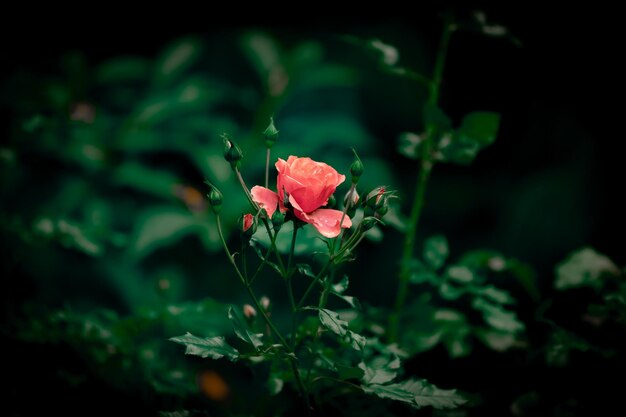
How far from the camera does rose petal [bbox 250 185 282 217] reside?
0.77 m

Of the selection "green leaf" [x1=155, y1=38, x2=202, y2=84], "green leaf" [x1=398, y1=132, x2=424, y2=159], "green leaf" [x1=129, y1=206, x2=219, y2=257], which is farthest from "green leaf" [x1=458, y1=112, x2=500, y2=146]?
"green leaf" [x1=155, y1=38, x2=202, y2=84]

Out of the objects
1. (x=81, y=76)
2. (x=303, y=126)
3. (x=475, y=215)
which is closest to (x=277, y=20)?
(x=303, y=126)

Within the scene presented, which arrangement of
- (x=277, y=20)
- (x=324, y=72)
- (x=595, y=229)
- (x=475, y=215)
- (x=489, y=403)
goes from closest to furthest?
(x=489, y=403), (x=595, y=229), (x=475, y=215), (x=324, y=72), (x=277, y=20)

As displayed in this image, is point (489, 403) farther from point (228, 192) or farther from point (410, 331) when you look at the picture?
point (228, 192)

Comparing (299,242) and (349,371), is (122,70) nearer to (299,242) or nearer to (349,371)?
(299,242)

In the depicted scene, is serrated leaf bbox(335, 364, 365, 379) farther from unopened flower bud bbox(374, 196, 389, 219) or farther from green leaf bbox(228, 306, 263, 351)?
unopened flower bud bbox(374, 196, 389, 219)

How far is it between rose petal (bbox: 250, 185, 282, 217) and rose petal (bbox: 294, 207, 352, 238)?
0.04 meters

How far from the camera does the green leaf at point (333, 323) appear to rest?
75cm

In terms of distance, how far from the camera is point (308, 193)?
75 centimetres

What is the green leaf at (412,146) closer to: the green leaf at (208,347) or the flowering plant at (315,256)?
the flowering plant at (315,256)

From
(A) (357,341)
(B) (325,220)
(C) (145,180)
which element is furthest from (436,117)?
(C) (145,180)

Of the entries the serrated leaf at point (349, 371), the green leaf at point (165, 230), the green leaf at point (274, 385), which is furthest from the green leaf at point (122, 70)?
the serrated leaf at point (349, 371)

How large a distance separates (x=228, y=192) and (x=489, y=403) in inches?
52.6

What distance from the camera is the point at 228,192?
6.87 ft
